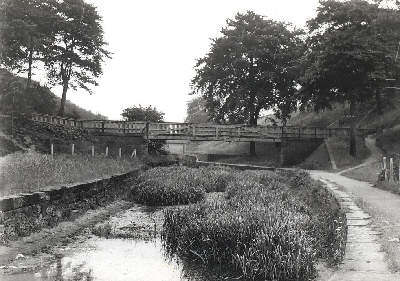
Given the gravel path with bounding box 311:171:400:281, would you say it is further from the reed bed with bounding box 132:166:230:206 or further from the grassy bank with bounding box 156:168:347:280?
the reed bed with bounding box 132:166:230:206

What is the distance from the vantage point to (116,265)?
791 centimetres

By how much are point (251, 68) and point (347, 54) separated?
47.5 feet

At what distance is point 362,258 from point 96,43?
38.7 meters

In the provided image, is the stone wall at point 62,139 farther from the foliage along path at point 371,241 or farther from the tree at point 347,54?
the foliage along path at point 371,241

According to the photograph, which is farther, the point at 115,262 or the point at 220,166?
the point at 220,166

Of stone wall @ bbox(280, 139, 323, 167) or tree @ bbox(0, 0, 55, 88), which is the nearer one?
tree @ bbox(0, 0, 55, 88)

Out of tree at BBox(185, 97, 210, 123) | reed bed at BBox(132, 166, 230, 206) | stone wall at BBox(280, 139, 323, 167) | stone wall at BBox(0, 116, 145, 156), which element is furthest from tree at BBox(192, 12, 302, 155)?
tree at BBox(185, 97, 210, 123)

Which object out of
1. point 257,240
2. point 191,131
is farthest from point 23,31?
point 257,240

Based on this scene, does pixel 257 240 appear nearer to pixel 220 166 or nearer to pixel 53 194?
pixel 53 194

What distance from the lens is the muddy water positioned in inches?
284

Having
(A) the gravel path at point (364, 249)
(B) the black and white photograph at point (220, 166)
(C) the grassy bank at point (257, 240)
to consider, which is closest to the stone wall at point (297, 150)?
(B) the black and white photograph at point (220, 166)

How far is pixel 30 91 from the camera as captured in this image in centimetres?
3678

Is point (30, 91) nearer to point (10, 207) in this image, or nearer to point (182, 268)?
point (10, 207)

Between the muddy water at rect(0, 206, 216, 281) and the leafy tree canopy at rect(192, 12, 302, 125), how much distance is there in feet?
103
